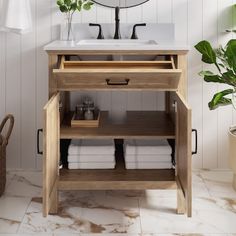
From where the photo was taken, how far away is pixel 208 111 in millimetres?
2861

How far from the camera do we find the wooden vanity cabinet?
75.3 inches

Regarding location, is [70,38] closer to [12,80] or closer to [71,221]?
[12,80]

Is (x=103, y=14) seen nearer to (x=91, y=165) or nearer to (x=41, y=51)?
(x=41, y=51)

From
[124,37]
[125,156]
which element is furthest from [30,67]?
[125,156]

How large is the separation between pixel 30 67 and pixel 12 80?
14cm

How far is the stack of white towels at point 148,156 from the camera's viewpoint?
227 cm

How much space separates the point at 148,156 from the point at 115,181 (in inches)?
8.9

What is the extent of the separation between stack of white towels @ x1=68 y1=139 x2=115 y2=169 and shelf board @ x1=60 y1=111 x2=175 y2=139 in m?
0.08

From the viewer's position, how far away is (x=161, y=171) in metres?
2.27

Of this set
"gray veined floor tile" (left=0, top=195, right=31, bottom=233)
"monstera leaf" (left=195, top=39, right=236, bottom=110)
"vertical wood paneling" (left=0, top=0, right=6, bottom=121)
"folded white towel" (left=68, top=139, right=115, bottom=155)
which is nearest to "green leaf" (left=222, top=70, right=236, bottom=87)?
"monstera leaf" (left=195, top=39, right=236, bottom=110)

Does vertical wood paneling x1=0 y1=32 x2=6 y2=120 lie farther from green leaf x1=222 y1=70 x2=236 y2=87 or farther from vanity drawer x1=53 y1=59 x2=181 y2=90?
green leaf x1=222 y1=70 x2=236 y2=87

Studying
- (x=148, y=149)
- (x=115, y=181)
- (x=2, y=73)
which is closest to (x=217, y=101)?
(x=148, y=149)

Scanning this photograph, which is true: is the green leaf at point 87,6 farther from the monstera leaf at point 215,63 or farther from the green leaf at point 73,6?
the monstera leaf at point 215,63

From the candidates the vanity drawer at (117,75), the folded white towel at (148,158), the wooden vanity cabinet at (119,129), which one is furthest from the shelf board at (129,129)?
the vanity drawer at (117,75)
